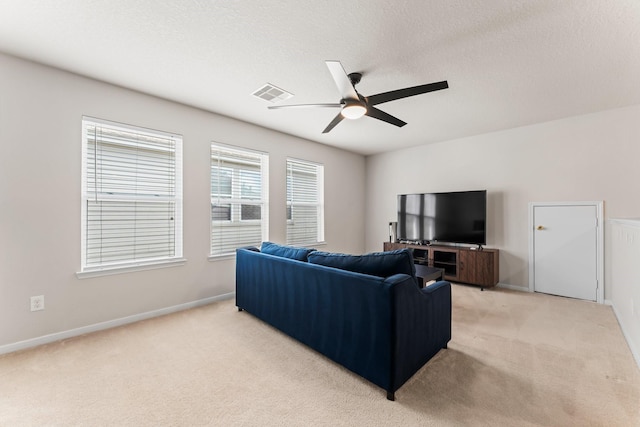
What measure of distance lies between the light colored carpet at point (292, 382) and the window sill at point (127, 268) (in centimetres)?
58

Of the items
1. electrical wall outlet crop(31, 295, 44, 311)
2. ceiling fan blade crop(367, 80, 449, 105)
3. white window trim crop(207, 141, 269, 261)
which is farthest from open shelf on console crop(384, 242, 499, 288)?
electrical wall outlet crop(31, 295, 44, 311)

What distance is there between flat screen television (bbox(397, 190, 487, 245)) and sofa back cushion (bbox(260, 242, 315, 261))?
3.04 m

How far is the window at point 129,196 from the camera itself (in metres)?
2.79

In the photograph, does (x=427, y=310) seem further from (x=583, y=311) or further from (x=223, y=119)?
(x=223, y=119)

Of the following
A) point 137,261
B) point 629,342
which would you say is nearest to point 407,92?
point 629,342

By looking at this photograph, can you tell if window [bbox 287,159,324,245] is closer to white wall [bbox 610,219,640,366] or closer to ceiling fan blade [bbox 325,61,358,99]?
ceiling fan blade [bbox 325,61,358,99]

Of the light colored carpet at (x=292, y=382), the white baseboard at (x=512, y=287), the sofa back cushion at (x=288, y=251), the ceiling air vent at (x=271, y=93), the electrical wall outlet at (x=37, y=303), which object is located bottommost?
the light colored carpet at (x=292, y=382)

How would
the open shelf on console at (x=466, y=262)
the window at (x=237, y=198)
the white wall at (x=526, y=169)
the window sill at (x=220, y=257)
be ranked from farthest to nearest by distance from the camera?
the open shelf on console at (x=466, y=262), the window at (x=237, y=198), the window sill at (x=220, y=257), the white wall at (x=526, y=169)

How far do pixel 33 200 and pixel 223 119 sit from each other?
2.17 m

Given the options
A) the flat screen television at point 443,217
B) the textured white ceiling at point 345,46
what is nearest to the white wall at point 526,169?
the flat screen television at point 443,217

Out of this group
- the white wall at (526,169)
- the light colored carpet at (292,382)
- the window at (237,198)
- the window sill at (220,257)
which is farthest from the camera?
the window at (237,198)

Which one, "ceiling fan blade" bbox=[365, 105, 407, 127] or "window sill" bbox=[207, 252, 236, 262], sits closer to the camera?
"ceiling fan blade" bbox=[365, 105, 407, 127]

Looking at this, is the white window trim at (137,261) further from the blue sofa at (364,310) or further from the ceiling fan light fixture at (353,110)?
the ceiling fan light fixture at (353,110)

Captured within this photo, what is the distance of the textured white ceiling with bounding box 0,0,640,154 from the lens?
6.03ft
